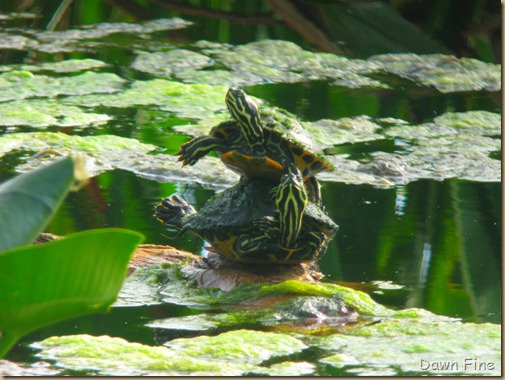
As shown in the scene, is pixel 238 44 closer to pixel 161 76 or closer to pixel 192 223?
pixel 161 76

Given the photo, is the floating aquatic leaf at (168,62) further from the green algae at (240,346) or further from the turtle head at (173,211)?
the green algae at (240,346)

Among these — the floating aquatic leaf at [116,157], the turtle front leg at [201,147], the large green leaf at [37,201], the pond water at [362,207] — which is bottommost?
the floating aquatic leaf at [116,157]

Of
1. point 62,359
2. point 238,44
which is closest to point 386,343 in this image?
point 62,359

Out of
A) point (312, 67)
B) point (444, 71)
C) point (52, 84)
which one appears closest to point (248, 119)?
point (52, 84)

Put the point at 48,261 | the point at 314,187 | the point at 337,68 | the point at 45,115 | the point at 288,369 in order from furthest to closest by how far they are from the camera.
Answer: the point at 337,68 < the point at 45,115 < the point at 314,187 < the point at 288,369 < the point at 48,261

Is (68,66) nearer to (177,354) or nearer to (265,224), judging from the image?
(265,224)

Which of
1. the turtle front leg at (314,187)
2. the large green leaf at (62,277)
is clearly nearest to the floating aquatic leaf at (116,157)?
the turtle front leg at (314,187)

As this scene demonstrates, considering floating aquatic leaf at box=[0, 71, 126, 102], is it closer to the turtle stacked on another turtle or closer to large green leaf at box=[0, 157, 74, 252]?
the turtle stacked on another turtle
